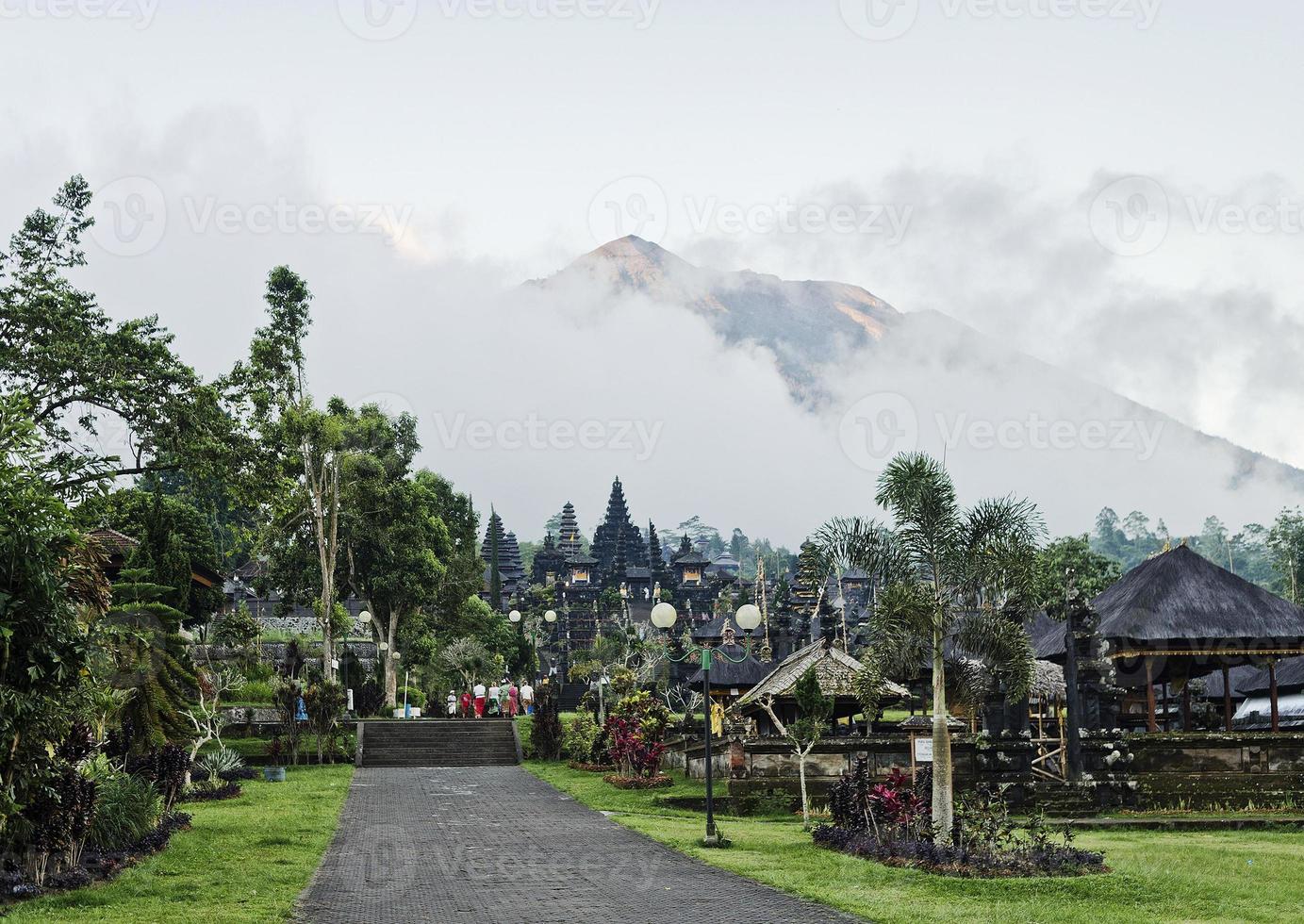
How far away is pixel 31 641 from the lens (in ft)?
40.0

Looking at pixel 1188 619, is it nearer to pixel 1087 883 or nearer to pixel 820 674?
pixel 820 674

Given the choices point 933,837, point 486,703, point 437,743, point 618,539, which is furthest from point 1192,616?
point 618,539

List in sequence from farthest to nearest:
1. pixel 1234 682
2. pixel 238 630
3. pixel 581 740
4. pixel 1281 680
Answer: pixel 1234 682 < pixel 1281 680 < pixel 238 630 < pixel 581 740

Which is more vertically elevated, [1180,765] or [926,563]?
[926,563]

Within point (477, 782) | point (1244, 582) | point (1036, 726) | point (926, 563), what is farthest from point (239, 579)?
point (926, 563)

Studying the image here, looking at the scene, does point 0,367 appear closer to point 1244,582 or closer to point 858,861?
point 858,861

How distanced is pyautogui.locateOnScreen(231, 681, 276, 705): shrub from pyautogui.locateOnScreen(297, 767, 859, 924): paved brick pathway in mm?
17961

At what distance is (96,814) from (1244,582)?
23785 millimetres

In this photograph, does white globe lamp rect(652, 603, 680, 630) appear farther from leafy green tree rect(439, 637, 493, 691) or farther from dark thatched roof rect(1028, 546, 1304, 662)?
leafy green tree rect(439, 637, 493, 691)

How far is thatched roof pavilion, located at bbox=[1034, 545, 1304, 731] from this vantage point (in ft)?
88.3

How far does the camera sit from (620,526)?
109m

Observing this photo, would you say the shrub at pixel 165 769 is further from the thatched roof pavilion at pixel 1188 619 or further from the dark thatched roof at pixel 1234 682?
the dark thatched roof at pixel 1234 682

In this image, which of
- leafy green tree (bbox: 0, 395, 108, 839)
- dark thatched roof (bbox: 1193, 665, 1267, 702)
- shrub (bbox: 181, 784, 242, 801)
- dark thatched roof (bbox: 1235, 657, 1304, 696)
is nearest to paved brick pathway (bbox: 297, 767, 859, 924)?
shrub (bbox: 181, 784, 242, 801)

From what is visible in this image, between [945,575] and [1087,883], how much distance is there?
4166mm
